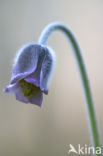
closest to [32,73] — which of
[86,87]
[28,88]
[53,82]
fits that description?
[28,88]

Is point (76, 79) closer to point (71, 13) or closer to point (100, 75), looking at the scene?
point (100, 75)

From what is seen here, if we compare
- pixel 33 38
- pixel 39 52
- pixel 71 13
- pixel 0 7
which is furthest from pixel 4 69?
pixel 39 52

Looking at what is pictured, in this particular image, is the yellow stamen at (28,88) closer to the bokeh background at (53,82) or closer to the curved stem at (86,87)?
the curved stem at (86,87)

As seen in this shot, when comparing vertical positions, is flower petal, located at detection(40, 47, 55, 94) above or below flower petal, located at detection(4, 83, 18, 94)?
above

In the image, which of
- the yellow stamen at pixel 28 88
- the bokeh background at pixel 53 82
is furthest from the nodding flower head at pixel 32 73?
the bokeh background at pixel 53 82

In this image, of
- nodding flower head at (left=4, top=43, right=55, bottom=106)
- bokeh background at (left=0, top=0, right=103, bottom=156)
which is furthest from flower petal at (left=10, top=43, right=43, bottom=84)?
bokeh background at (left=0, top=0, right=103, bottom=156)

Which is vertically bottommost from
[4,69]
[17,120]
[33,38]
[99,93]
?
[17,120]

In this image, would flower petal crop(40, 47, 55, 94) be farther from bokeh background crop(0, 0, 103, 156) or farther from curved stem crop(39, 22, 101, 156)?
bokeh background crop(0, 0, 103, 156)
